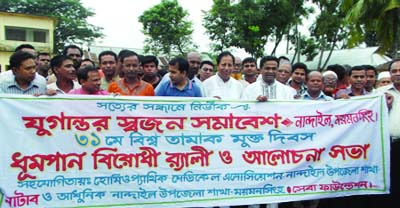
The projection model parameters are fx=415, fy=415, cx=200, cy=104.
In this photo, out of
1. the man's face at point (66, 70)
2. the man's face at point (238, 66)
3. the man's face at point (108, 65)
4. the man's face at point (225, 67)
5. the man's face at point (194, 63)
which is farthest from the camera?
the man's face at point (238, 66)

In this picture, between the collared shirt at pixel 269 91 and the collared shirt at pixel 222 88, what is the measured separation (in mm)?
187

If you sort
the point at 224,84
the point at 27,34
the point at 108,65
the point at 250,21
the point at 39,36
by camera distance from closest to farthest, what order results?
the point at 224,84
the point at 108,65
the point at 250,21
the point at 27,34
the point at 39,36

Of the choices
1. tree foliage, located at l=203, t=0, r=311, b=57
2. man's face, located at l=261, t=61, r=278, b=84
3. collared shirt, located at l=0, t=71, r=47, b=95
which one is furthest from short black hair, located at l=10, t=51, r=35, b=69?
tree foliage, located at l=203, t=0, r=311, b=57

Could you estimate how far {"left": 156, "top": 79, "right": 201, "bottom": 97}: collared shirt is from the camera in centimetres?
441

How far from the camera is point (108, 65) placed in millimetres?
5047

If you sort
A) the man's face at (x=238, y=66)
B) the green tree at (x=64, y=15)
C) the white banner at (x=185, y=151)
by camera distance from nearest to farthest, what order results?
the white banner at (x=185, y=151)
the man's face at (x=238, y=66)
the green tree at (x=64, y=15)

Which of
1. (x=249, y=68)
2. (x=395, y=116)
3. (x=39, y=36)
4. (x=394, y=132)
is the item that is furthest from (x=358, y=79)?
(x=39, y=36)

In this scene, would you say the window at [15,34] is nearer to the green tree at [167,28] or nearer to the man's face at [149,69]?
the green tree at [167,28]

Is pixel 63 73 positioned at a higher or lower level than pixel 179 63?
lower

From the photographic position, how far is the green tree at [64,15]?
35969 millimetres

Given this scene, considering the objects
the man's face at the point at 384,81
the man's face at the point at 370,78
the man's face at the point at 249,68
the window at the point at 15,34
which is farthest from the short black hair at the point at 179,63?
the window at the point at 15,34

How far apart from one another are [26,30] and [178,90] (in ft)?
89.5

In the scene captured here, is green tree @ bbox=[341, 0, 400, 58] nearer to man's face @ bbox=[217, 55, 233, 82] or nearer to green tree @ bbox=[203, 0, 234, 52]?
green tree @ bbox=[203, 0, 234, 52]

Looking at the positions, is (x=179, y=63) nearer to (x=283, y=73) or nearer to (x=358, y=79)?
(x=283, y=73)
